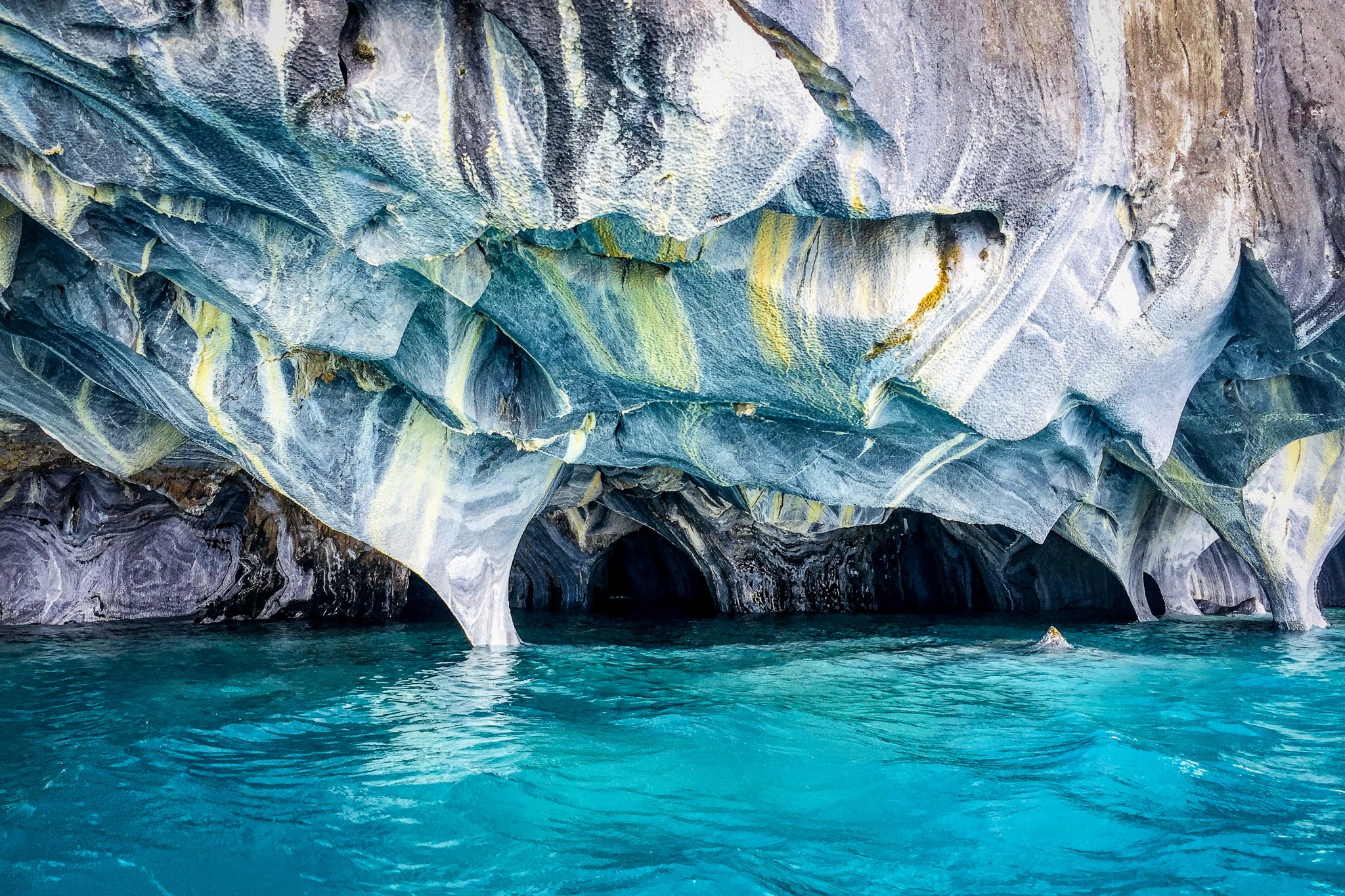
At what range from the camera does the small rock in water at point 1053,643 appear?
10070 millimetres

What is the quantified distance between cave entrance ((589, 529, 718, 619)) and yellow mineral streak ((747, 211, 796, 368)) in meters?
12.4

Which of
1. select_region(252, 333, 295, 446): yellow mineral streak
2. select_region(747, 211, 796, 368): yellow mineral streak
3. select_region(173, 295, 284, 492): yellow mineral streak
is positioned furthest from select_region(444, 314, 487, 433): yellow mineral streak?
select_region(747, 211, 796, 368): yellow mineral streak

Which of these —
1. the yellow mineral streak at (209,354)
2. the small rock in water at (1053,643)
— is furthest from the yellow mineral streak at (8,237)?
the small rock in water at (1053,643)

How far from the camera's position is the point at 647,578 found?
2148 centimetres

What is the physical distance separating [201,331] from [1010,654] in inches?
325

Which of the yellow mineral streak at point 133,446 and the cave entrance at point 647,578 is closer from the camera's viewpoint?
the yellow mineral streak at point 133,446

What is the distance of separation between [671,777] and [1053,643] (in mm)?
6404

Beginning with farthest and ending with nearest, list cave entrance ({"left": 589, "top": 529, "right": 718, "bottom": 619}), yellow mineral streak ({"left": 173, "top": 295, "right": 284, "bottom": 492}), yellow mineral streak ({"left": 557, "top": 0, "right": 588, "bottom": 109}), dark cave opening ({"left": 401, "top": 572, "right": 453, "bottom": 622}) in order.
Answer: cave entrance ({"left": 589, "top": 529, "right": 718, "bottom": 619}) < dark cave opening ({"left": 401, "top": 572, "right": 453, "bottom": 622}) < yellow mineral streak ({"left": 173, "top": 295, "right": 284, "bottom": 492}) < yellow mineral streak ({"left": 557, "top": 0, "right": 588, "bottom": 109})

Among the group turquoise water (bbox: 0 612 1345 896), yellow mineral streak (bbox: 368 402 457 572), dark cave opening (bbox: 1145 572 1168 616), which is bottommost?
turquoise water (bbox: 0 612 1345 896)

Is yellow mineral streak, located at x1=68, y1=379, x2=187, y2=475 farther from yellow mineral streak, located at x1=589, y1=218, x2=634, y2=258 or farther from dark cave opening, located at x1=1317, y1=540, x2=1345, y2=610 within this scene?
dark cave opening, located at x1=1317, y1=540, x2=1345, y2=610

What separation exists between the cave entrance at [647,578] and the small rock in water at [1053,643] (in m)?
8.94

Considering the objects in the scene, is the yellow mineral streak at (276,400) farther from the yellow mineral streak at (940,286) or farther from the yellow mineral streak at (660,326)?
the yellow mineral streak at (940,286)

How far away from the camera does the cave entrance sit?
1939 cm

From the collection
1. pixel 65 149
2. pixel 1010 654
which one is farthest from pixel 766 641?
pixel 65 149
